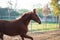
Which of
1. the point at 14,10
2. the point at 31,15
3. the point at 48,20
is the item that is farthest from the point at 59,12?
the point at 31,15

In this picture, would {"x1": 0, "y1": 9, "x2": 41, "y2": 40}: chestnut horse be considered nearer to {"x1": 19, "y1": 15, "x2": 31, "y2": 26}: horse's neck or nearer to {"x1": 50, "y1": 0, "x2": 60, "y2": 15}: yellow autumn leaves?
{"x1": 19, "y1": 15, "x2": 31, "y2": 26}: horse's neck

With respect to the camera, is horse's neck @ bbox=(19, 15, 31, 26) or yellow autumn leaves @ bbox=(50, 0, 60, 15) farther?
yellow autumn leaves @ bbox=(50, 0, 60, 15)

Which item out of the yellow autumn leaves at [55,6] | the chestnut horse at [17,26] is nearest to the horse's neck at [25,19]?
the chestnut horse at [17,26]

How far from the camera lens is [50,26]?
15188 millimetres

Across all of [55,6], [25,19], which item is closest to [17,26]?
[25,19]

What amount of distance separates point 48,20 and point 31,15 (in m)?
9.34

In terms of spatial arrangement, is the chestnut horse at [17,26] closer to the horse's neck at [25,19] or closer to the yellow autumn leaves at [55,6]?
the horse's neck at [25,19]

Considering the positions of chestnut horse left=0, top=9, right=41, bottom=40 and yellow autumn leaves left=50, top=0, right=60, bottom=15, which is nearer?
chestnut horse left=0, top=9, right=41, bottom=40

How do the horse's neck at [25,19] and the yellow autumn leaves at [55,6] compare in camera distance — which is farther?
the yellow autumn leaves at [55,6]

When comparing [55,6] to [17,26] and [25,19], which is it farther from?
[17,26]

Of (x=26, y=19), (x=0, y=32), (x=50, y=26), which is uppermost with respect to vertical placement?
(x=26, y=19)

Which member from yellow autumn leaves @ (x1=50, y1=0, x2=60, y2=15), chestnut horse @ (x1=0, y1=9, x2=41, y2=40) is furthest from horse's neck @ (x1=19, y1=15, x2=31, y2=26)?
yellow autumn leaves @ (x1=50, y1=0, x2=60, y2=15)

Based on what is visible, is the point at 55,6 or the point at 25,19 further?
the point at 55,6

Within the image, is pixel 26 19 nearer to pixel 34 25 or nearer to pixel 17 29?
pixel 17 29
